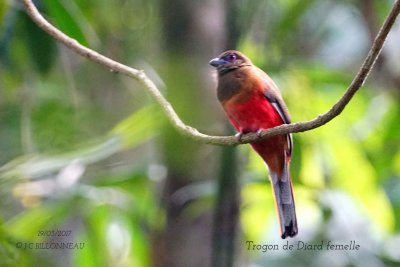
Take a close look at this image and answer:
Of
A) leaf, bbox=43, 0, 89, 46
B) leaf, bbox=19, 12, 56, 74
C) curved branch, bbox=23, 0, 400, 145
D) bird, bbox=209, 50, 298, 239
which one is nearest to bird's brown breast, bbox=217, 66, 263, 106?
bird, bbox=209, 50, 298, 239

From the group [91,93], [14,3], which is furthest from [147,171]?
[91,93]

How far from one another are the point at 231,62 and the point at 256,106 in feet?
0.23

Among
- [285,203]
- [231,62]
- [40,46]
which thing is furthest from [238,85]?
[40,46]

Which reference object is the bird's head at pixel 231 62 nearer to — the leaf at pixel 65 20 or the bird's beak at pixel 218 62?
the bird's beak at pixel 218 62

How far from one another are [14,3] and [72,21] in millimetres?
169

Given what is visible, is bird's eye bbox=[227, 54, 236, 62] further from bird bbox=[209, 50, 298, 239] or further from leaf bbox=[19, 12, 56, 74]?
leaf bbox=[19, 12, 56, 74]

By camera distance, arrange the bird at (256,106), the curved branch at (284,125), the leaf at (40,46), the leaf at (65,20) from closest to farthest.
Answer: the curved branch at (284,125) → the bird at (256,106) → the leaf at (65,20) → the leaf at (40,46)

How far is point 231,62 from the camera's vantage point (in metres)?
1.14

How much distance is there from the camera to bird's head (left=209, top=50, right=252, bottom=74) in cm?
112

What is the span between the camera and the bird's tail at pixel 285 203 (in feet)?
2.95

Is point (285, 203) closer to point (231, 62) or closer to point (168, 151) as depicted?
point (231, 62)

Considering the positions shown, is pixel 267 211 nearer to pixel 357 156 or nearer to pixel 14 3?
pixel 357 156

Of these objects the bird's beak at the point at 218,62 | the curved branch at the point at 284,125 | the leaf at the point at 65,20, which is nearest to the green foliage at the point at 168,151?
the leaf at the point at 65,20

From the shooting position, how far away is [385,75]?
215 centimetres
